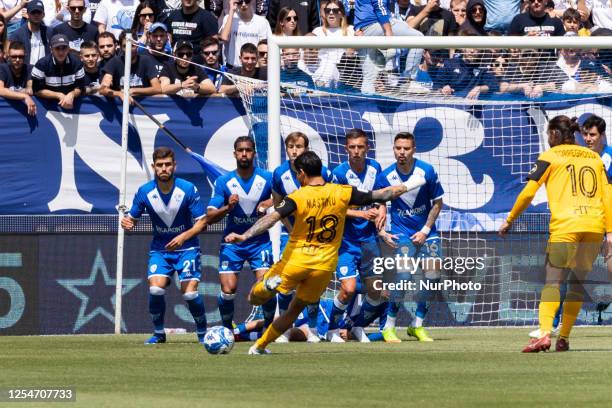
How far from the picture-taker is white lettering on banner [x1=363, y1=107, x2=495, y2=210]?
59.7ft

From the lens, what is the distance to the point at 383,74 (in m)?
17.5

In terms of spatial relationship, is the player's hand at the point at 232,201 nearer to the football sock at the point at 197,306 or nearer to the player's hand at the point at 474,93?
the football sock at the point at 197,306

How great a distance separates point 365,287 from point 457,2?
281 inches

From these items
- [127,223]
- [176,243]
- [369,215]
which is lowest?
[176,243]

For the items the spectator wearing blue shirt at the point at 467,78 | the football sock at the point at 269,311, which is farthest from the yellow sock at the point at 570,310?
the spectator wearing blue shirt at the point at 467,78

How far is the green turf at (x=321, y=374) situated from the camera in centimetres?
862

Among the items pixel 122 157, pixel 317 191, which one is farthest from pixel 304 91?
pixel 317 191

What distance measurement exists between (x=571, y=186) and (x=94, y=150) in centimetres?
778

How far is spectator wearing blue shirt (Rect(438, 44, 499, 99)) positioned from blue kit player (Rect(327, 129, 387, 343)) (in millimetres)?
3042

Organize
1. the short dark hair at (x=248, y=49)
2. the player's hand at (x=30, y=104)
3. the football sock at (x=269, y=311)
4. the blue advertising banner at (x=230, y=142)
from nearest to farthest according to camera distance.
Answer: the football sock at (x=269, y=311) → the player's hand at (x=30, y=104) → the blue advertising banner at (x=230, y=142) → the short dark hair at (x=248, y=49)

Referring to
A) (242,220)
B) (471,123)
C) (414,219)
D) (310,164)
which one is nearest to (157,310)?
(242,220)

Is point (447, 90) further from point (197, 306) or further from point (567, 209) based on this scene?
point (567, 209)

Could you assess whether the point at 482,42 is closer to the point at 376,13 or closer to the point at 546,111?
the point at 546,111

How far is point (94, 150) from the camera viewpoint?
59.2ft
